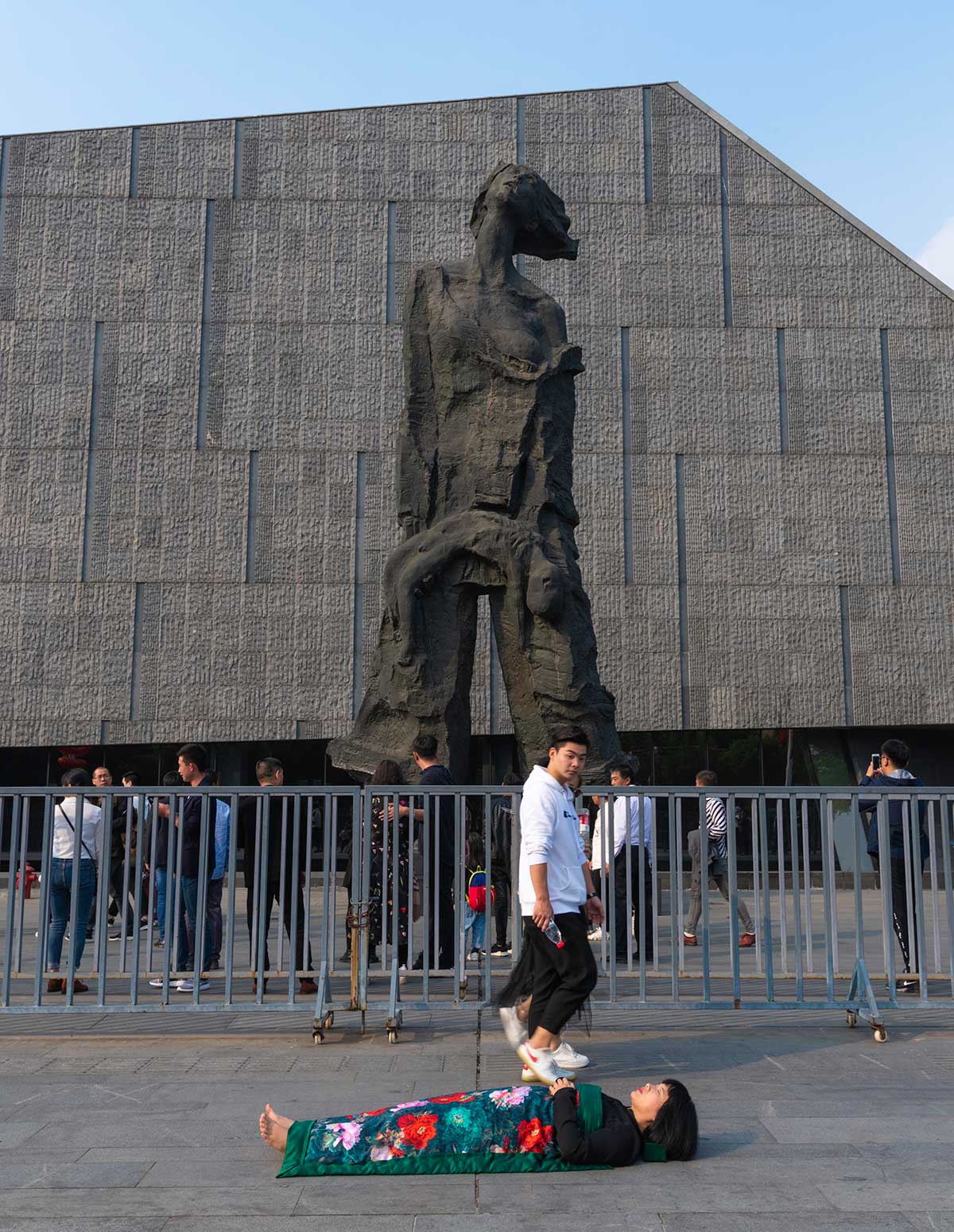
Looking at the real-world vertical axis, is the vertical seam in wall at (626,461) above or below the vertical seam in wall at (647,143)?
below

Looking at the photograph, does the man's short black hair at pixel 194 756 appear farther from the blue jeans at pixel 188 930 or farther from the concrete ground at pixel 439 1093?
the concrete ground at pixel 439 1093

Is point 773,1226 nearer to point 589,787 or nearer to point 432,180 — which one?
point 589,787

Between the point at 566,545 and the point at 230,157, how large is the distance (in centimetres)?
1301

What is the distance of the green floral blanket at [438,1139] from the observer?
4.08 meters

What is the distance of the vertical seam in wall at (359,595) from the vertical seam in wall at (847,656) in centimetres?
807

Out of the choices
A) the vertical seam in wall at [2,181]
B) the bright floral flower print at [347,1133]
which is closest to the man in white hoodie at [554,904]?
the bright floral flower print at [347,1133]

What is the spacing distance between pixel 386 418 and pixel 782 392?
6821 millimetres

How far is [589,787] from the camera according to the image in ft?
22.0

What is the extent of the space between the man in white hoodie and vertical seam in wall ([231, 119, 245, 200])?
18206 millimetres

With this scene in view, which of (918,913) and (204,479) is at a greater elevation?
(204,479)

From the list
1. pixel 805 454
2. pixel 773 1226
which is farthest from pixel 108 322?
pixel 773 1226

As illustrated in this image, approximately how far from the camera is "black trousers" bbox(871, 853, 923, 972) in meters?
7.26

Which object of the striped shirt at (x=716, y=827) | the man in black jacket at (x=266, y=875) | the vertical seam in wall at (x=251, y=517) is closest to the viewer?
the man in black jacket at (x=266, y=875)

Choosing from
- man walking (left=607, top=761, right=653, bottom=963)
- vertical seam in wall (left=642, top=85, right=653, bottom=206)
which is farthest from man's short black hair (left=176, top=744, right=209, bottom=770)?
vertical seam in wall (left=642, top=85, right=653, bottom=206)
